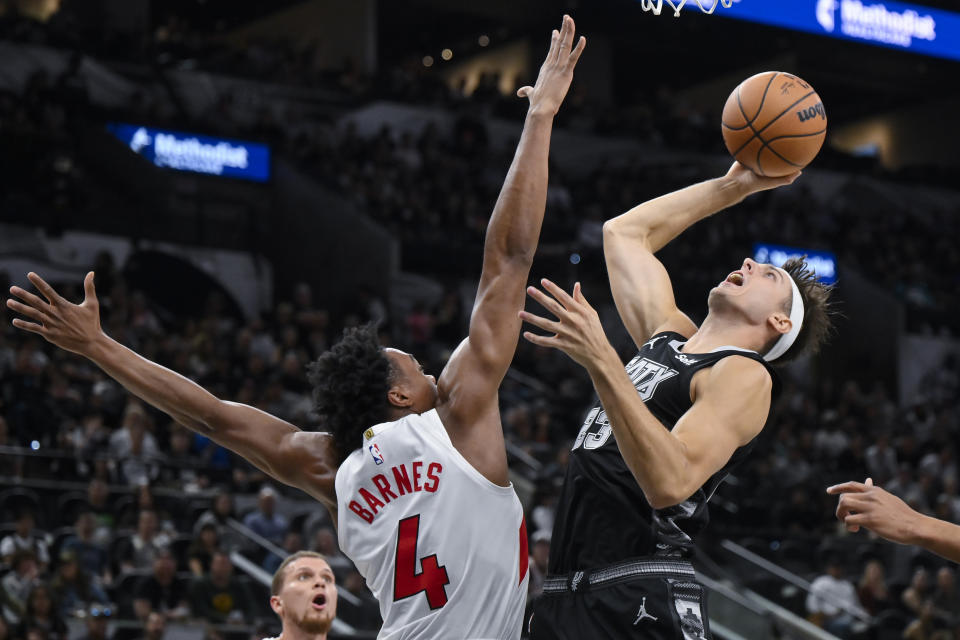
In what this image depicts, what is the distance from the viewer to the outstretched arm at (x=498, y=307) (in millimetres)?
3768

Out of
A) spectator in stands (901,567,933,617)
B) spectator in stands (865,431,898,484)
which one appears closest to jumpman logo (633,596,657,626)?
spectator in stands (901,567,933,617)

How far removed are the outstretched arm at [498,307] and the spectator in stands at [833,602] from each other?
9.99 meters

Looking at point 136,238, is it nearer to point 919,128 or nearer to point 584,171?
point 584,171

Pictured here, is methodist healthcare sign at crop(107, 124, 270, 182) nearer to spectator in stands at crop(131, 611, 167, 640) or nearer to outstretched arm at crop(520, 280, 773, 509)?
spectator in stands at crop(131, 611, 167, 640)

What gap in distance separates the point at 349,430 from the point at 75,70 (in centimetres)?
1603

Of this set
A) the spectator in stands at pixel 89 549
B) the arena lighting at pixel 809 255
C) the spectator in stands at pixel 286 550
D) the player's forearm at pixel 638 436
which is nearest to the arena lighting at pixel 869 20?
the arena lighting at pixel 809 255

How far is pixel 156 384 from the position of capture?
3.96m

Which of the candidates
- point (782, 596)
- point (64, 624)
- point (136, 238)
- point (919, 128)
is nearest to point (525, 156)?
point (64, 624)

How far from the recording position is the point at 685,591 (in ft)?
12.1

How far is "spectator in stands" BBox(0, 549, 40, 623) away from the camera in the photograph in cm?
935

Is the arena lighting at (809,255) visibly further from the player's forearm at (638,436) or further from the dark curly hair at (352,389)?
the player's forearm at (638,436)

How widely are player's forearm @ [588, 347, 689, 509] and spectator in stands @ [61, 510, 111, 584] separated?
797 cm

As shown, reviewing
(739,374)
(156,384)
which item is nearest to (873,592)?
(739,374)

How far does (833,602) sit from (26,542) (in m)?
7.93
